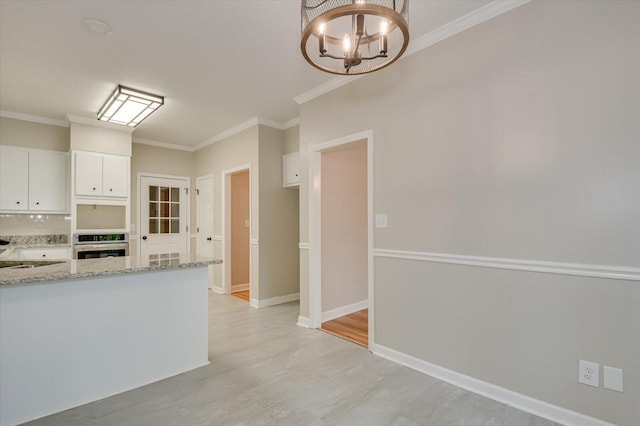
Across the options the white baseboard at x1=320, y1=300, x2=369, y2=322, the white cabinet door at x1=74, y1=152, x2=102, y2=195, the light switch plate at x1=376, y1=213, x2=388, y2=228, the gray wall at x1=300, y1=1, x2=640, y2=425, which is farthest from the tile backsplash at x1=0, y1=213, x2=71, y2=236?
the gray wall at x1=300, y1=1, x2=640, y2=425

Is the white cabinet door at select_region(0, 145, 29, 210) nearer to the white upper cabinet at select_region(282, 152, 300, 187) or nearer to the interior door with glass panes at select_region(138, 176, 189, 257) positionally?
the interior door with glass panes at select_region(138, 176, 189, 257)

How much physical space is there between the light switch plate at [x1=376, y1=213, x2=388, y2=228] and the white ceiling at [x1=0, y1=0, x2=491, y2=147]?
1.52m

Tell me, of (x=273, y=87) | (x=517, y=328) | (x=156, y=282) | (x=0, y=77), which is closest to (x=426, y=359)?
(x=517, y=328)

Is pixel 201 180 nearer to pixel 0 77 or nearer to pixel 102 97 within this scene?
pixel 102 97

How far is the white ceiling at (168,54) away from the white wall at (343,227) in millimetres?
1022

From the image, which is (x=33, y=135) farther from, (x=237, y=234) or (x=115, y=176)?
(x=237, y=234)

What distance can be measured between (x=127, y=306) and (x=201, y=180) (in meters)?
3.89

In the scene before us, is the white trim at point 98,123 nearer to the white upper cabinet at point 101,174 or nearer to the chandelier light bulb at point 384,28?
the white upper cabinet at point 101,174

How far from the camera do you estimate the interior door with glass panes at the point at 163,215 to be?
18.1ft

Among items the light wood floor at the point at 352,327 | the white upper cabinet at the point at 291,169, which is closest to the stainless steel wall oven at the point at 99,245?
the white upper cabinet at the point at 291,169

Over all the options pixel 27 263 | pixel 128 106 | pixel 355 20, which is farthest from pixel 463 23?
pixel 27 263

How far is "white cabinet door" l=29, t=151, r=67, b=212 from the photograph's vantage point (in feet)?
14.0

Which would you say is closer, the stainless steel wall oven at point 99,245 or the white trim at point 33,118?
the white trim at point 33,118

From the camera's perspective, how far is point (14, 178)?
4.14 metres
